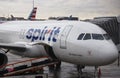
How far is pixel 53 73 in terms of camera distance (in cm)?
2347

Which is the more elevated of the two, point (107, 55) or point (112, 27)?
point (107, 55)

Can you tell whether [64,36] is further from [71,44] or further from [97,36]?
[97,36]

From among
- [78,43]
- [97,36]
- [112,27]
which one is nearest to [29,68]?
[78,43]

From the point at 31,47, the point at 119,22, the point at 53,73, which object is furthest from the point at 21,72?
the point at 119,22

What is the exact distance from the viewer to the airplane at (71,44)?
1623 centimetres

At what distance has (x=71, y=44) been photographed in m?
17.6

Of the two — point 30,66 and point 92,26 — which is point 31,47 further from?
point 92,26

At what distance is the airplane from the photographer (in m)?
16.2

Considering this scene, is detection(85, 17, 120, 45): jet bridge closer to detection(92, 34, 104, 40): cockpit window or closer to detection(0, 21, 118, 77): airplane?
detection(0, 21, 118, 77): airplane

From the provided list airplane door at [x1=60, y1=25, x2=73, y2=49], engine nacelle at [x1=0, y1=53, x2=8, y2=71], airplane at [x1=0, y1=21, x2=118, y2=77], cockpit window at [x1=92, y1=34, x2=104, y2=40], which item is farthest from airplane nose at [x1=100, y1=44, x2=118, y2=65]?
engine nacelle at [x1=0, y1=53, x2=8, y2=71]

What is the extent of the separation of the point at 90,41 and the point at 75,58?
1304 mm

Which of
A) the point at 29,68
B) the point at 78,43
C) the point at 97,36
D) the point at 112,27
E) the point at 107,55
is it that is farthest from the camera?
the point at 112,27

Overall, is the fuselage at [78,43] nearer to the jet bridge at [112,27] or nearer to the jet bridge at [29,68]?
the jet bridge at [29,68]

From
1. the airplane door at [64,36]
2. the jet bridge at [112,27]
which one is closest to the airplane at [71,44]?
the airplane door at [64,36]
